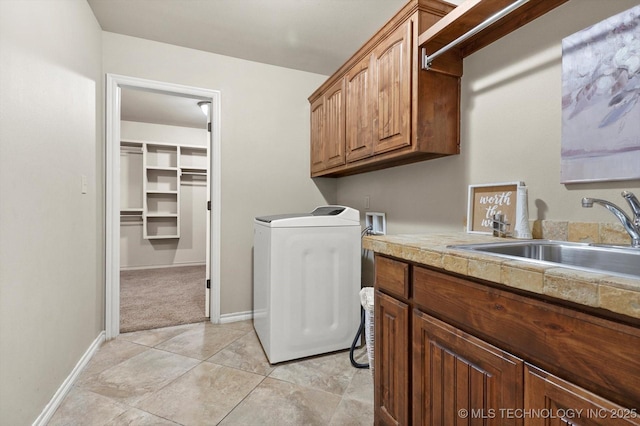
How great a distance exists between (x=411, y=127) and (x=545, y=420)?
1.26m

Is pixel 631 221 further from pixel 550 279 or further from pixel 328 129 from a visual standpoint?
pixel 328 129

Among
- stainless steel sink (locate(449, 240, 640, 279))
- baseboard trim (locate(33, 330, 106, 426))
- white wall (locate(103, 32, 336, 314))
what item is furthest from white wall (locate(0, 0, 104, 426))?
stainless steel sink (locate(449, 240, 640, 279))

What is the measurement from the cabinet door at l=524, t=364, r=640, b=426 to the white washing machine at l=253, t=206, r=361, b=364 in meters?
1.44

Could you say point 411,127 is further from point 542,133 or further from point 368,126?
point 542,133

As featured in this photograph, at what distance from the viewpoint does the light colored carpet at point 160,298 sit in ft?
8.71

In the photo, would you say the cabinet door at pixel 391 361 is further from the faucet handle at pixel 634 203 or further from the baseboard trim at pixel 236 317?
the baseboard trim at pixel 236 317

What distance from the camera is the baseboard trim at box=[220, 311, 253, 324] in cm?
264

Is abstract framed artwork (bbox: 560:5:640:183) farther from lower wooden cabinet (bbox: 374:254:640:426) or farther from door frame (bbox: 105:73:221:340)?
door frame (bbox: 105:73:221:340)

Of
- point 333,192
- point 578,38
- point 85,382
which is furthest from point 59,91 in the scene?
point 578,38

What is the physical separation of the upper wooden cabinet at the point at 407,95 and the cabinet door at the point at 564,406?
1116 mm

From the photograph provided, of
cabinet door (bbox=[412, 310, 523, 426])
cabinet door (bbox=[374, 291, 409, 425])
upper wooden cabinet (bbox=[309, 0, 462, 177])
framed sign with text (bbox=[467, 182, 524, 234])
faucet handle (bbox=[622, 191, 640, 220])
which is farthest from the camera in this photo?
upper wooden cabinet (bbox=[309, 0, 462, 177])

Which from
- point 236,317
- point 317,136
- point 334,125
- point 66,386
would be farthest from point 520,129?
point 66,386

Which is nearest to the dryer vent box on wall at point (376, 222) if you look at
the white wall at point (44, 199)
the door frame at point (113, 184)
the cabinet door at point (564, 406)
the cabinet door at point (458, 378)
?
the cabinet door at point (458, 378)

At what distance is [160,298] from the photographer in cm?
329
